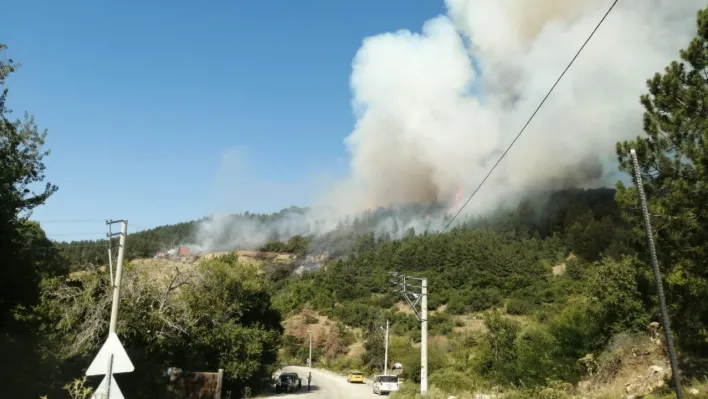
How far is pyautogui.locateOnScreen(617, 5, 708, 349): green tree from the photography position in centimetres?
1516

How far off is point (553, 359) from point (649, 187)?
19.1 m

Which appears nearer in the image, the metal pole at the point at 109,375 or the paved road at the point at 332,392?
the metal pole at the point at 109,375

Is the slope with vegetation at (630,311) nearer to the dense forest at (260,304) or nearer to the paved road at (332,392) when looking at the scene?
the dense forest at (260,304)

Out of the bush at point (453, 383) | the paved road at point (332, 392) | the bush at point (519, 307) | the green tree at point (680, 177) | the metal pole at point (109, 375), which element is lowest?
the paved road at point (332, 392)

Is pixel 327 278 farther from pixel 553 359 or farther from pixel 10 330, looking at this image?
pixel 10 330

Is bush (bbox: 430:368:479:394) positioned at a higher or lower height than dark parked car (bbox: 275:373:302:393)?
higher

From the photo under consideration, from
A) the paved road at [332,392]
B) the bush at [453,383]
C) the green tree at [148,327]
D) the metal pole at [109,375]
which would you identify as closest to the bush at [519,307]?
the paved road at [332,392]

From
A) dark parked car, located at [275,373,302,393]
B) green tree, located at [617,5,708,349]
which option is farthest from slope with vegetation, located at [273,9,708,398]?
dark parked car, located at [275,373,302,393]

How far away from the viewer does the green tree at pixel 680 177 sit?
15.2 metres

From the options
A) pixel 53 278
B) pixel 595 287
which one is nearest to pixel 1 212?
pixel 53 278

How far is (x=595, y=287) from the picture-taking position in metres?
33.2

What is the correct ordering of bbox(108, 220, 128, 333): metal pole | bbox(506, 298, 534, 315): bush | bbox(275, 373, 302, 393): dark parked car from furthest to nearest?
1. bbox(506, 298, 534, 315): bush
2. bbox(275, 373, 302, 393): dark parked car
3. bbox(108, 220, 128, 333): metal pole

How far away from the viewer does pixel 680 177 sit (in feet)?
51.9

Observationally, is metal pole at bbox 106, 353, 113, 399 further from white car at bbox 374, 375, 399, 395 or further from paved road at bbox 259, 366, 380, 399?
white car at bbox 374, 375, 399, 395
